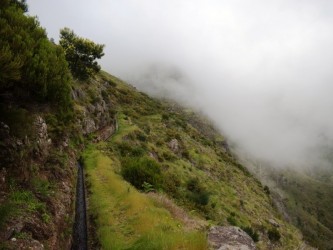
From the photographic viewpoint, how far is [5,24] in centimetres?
1883

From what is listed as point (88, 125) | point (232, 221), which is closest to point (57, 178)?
point (88, 125)

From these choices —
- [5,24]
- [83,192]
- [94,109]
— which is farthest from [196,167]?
[5,24]

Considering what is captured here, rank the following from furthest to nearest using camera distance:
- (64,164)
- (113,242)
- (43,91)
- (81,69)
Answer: (81,69)
(64,164)
(43,91)
(113,242)

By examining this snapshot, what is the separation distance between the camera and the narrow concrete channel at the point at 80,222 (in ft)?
64.9

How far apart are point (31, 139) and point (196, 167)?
37.7 meters

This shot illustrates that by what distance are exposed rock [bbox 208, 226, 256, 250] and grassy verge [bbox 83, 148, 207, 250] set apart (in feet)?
3.70

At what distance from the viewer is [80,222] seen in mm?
22156

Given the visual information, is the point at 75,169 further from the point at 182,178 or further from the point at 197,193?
the point at 182,178

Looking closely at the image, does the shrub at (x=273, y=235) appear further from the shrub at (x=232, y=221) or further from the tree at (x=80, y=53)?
the tree at (x=80, y=53)

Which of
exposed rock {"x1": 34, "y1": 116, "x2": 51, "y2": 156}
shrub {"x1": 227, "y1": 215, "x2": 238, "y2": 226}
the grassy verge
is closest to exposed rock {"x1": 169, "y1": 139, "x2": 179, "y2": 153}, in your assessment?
shrub {"x1": 227, "y1": 215, "x2": 238, "y2": 226}

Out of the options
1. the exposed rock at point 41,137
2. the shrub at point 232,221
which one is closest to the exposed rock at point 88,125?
the exposed rock at point 41,137

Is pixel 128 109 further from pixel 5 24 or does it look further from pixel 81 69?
pixel 5 24

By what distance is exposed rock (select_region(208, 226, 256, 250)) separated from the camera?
16578 mm

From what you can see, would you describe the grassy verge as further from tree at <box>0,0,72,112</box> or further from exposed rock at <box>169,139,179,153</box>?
exposed rock at <box>169,139,179,153</box>
